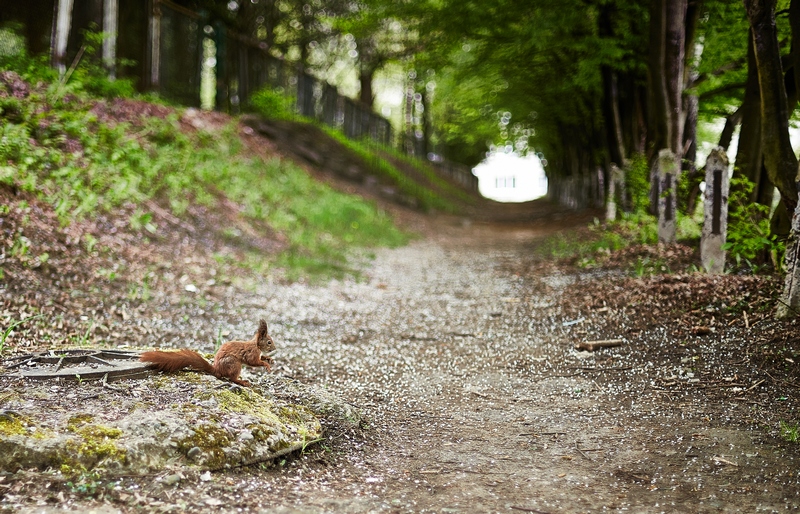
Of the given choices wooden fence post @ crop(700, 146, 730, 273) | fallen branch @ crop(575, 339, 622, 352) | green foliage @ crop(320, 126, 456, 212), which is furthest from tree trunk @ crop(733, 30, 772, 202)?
green foliage @ crop(320, 126, 456, 212)

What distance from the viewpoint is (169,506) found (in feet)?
8.53

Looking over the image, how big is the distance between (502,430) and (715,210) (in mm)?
4490

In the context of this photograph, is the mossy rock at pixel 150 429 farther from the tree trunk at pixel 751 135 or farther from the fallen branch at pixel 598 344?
the tree trunk at pixel 751 135

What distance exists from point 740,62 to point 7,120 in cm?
1239

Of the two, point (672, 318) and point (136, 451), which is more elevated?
point (672, 318)

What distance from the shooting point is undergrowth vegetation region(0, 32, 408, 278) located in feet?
24.1

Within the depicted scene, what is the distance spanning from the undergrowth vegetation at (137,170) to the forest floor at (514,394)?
1.60 metres

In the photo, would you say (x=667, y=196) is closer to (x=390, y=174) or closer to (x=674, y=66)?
(x=674, y=66)

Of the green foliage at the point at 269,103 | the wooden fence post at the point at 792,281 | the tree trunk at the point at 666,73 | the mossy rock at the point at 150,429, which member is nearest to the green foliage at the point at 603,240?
the tree trunk at the point at 666,73

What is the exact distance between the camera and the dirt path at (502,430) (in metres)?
2.98

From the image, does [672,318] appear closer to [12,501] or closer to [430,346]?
[430,346]

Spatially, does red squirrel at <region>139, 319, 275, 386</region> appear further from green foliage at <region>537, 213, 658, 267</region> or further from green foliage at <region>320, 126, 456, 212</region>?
green foliage at <region>320, 126, 456, 212</region>

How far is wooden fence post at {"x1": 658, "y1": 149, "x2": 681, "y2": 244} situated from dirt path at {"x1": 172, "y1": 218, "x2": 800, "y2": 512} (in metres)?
2.93

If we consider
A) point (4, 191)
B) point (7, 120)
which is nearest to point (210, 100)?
point (7, 120)
